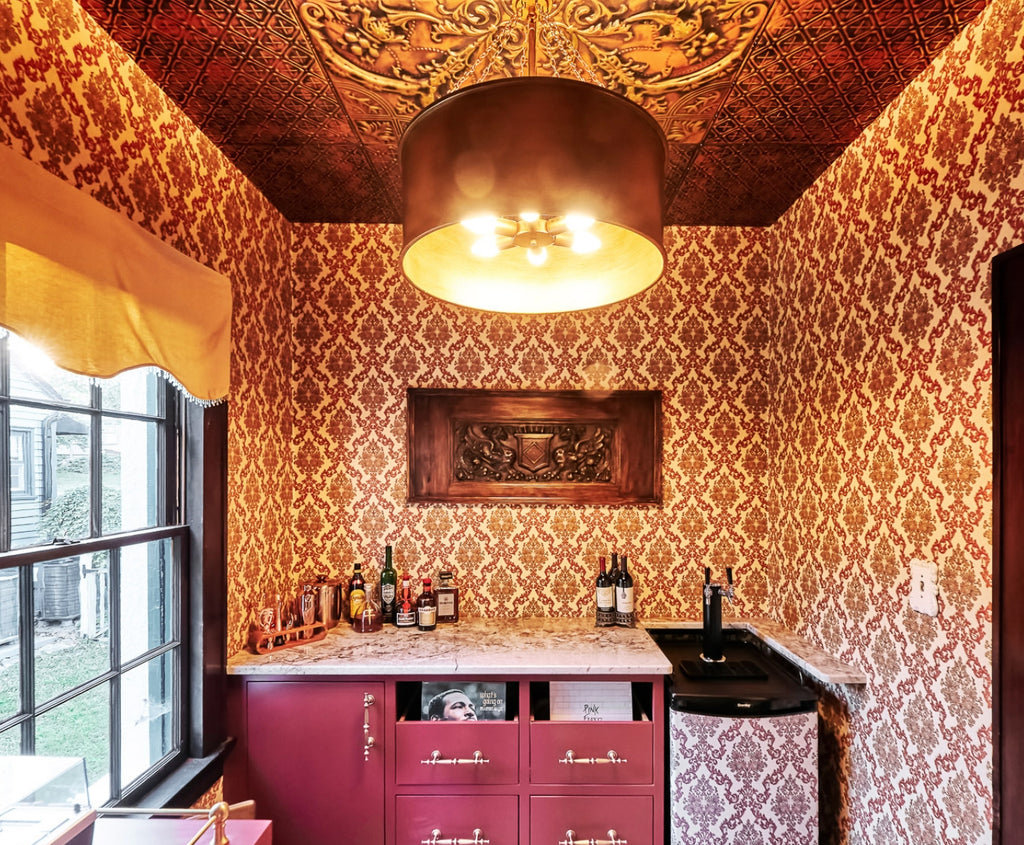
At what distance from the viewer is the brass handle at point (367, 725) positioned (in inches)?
80.5

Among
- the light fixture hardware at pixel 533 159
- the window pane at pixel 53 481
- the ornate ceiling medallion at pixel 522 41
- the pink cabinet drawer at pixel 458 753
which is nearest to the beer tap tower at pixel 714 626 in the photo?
the pink cabinet drawer at pixel 458 753

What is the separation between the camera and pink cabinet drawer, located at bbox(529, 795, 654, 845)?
2043mm

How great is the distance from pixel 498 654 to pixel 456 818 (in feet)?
1.97

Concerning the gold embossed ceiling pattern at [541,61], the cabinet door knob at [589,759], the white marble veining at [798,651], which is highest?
the gold embossed ceiling pattern at [541,61]

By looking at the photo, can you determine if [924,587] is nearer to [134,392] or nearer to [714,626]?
[714,626]

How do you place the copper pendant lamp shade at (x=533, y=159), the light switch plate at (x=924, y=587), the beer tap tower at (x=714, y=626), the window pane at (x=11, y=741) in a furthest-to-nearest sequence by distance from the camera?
the beer tap tower at (x=714, y=626) < the light switch plate at (x=924, y=587) < the window pane at (x=11, y=741) < the copper pendant lamp shade at (x=533, y=159)

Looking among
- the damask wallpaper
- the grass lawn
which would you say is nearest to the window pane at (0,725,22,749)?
the grass lawn

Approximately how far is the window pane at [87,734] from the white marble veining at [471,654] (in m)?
0.50

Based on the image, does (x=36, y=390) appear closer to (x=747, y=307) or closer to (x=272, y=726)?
(x=272, y=726)

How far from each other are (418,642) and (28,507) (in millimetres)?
1434

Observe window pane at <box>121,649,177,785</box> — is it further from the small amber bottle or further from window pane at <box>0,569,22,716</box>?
the small amber bottle

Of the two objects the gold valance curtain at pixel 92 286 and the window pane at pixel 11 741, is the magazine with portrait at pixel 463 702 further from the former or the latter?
the gold valance curtain at pixel 92 286

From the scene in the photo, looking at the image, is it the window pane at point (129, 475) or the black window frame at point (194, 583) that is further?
the black window frame at point (194, 583)

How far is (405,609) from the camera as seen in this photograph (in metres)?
2.51
